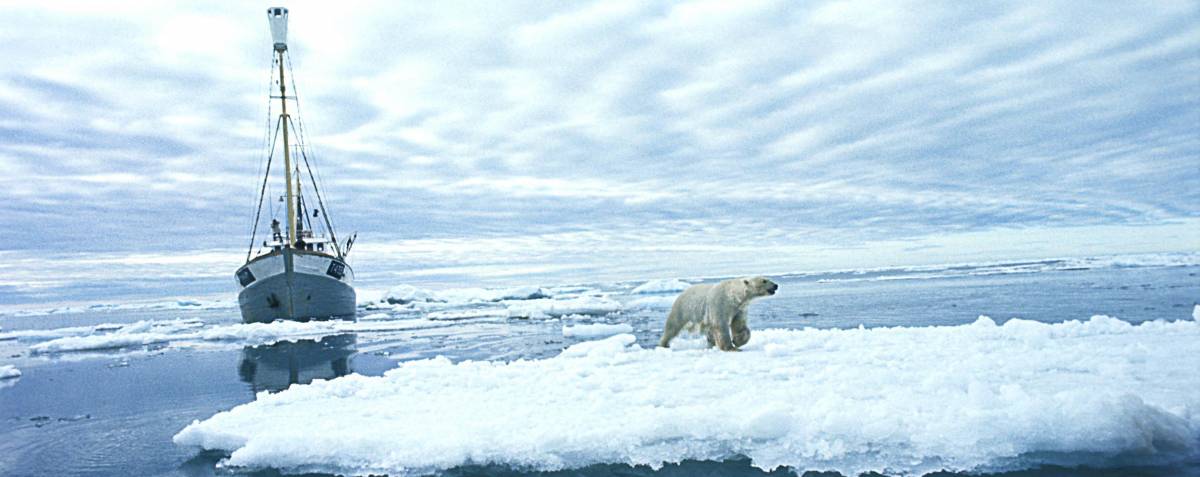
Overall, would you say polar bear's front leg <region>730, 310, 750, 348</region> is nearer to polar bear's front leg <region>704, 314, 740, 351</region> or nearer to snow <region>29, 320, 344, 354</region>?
polar bear's front leg <region>704, 314, 740, 351</region>

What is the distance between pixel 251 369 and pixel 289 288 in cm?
1098

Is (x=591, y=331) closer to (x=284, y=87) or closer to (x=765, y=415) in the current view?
(x=765, y=415)

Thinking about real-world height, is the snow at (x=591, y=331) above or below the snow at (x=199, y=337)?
below

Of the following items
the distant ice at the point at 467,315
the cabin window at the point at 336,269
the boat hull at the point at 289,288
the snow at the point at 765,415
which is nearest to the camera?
the snow at the point at 765,415

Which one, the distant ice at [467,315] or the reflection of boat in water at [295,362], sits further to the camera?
the distant ice at [467,315]

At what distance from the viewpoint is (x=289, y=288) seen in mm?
19734

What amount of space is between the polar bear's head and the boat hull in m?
15.6

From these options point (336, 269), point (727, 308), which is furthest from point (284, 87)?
point (727, 308)

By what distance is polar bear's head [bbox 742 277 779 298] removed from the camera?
7.53 m

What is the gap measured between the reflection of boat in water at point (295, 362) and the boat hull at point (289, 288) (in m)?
6.39

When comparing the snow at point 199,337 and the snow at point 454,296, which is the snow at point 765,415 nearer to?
the snow at point 199,337

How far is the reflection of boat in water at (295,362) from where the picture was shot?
27.1 ft

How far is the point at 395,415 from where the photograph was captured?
462 centimetres

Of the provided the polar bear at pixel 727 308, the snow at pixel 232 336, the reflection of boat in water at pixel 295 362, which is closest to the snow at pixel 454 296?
the snow at pixel 232 336
